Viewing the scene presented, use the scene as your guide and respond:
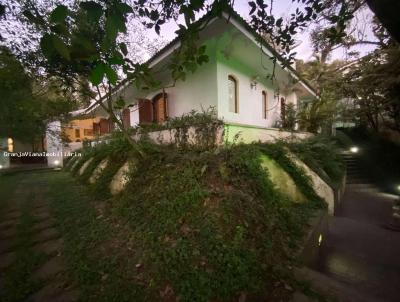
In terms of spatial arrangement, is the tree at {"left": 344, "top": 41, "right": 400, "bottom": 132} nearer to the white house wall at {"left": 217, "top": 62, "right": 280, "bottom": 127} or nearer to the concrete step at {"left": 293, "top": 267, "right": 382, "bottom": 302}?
the white house wall at {"left": 217, "top": 62, "right": 280, "bottom": 127}

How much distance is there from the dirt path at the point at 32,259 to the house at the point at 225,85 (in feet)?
10.3

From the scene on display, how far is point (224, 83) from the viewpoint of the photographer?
24.3ft

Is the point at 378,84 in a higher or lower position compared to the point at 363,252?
higher

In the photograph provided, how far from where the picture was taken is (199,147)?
548 centimetres

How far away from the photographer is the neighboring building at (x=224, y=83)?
20.1 ft

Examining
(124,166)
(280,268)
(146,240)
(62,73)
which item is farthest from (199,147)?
(62,73)

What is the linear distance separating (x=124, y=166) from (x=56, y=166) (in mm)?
14163

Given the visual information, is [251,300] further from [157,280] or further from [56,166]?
[56,166]

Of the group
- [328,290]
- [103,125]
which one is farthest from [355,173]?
[103,125]

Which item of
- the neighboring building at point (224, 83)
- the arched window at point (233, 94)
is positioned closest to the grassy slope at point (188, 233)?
the neighboring building at point (224, 83)

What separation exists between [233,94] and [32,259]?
7.46m

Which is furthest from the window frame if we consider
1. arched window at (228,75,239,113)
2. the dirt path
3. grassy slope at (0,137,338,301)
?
the dirt path

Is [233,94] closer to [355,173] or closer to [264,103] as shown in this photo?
[264,103]

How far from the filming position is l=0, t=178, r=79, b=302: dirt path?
247 cm
